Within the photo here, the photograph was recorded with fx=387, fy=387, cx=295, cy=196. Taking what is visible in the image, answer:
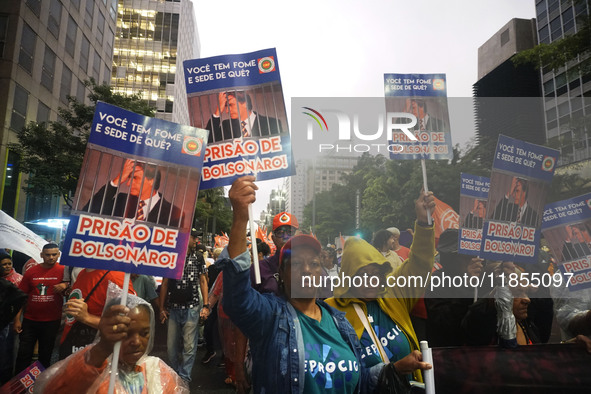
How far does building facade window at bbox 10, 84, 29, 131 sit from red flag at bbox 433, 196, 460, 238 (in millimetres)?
22560

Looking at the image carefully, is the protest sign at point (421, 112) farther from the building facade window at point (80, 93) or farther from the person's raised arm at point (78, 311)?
the building facade window at point (80, 93)

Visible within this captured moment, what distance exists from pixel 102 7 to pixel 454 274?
119 feet

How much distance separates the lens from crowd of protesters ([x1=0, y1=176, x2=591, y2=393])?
2018 millimetres

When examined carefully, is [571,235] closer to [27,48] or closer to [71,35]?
[27,48]

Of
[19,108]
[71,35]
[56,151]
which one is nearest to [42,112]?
[19,108]

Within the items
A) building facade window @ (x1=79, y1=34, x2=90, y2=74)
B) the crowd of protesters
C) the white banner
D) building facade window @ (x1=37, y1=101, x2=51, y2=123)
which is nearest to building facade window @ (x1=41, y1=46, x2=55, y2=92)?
building facade window @ (x1=37, y1=101, x2=51, y2=123)

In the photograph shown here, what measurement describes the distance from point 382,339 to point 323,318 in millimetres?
556

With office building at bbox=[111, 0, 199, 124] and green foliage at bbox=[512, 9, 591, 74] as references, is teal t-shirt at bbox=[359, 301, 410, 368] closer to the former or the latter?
green foliage at bbox=[512, 9, 591, 74]

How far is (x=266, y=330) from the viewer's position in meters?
2.15

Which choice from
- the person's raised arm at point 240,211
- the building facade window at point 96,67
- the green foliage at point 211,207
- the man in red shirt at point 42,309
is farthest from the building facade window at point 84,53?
the person's raised arm at point 240,211

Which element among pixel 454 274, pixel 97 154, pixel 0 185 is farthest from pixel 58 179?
pixel 454 274

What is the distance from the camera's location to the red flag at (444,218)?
3530 mm

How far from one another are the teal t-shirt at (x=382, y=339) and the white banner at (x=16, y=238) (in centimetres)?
575

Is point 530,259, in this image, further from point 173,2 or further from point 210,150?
point 173,2
